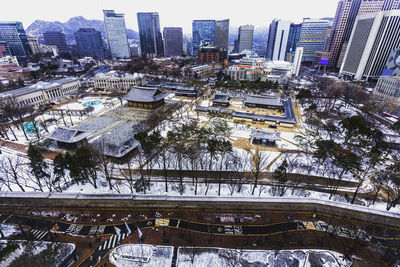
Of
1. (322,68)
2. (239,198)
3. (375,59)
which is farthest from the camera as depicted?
(322,68)

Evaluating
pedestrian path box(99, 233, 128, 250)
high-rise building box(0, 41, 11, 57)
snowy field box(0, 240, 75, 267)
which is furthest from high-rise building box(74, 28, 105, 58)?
pedestrian path box(99, 233, 128, 250)

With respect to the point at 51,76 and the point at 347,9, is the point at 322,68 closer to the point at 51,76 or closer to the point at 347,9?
the point at 347,9

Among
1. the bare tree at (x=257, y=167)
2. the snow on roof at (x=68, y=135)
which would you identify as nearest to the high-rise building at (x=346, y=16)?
the bare tree at (x=257, y=167)

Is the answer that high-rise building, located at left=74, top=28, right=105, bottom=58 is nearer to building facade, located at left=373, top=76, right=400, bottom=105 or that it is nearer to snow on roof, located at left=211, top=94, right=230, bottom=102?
snow on roof, located at left=211, top=94, right=230, bottom=102

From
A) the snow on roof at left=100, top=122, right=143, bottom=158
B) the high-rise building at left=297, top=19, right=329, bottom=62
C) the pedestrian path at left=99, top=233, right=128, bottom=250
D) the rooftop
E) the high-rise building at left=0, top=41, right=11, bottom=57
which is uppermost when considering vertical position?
the high-rise building at left=297, top=19, right=329, bottom=62

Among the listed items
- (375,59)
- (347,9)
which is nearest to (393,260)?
(375,59)

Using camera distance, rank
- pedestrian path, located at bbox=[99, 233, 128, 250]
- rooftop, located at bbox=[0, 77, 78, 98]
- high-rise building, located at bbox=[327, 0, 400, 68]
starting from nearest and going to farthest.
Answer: pedestrian path, located at bbox=[99, 233, 128, 250], rooftop, located at bbox=[0, 77, 78, 98], high-rise building, located at bbox=[327, 0, 400, 68]
